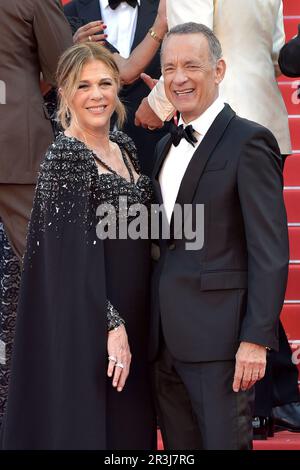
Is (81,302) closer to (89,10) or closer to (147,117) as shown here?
(147,117)

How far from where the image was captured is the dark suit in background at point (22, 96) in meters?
4.45

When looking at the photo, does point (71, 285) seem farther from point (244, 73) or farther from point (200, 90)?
point (244, 73)

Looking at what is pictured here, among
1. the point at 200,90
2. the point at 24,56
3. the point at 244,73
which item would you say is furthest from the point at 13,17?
the point at 200,90

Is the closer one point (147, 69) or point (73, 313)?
point (73, 313)

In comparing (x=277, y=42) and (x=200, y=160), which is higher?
(x=277, y=42)

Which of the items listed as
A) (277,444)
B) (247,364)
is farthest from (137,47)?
(247,364)

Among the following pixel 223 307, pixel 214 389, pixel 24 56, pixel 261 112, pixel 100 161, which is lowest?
pixel 214 389

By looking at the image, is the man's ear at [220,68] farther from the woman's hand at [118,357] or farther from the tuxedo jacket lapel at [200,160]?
the woman's hand at [118,357]

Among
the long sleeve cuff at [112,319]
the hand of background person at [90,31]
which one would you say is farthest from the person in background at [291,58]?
the long sleeve cuff at [112,319]

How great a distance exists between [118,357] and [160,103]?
1267 millimetres

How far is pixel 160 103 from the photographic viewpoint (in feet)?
14.3

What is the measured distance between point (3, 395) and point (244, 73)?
177cm

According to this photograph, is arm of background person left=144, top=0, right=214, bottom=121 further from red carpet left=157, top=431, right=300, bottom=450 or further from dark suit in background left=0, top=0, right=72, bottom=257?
red carpet left=157, top=431, right=300, bottom=450

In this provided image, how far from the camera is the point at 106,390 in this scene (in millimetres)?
3584
